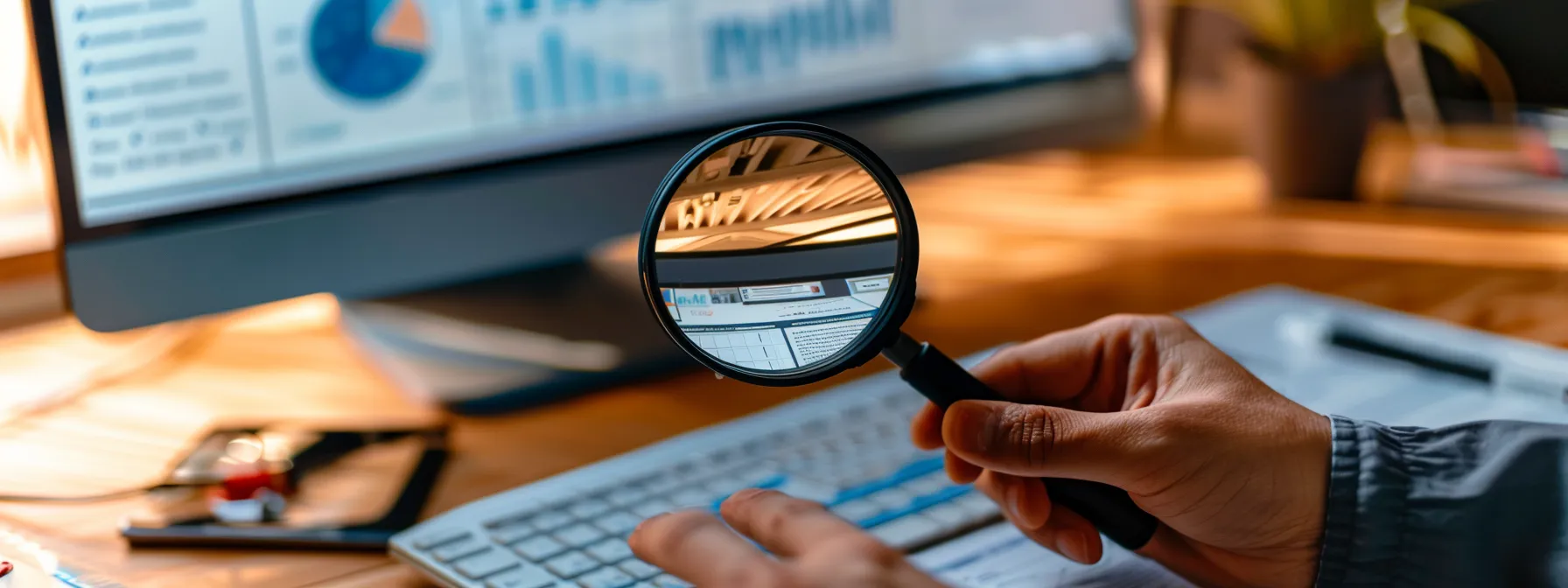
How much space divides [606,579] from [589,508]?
0.07 metres

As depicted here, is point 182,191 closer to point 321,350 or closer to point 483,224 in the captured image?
point 483,224

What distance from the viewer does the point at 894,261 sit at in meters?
0.47

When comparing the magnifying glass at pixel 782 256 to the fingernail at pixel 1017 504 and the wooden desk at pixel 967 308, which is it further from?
the wooden desk at pixel 967 308

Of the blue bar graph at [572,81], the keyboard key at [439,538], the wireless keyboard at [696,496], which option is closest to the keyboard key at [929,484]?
the wireless keyboard at [696,496]

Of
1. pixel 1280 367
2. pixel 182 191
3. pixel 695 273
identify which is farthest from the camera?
pixel 1280 367

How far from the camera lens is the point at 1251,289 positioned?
93cm

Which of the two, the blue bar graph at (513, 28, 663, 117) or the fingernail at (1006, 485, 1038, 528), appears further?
the blue bar graph at (513, 28, 663, 117)

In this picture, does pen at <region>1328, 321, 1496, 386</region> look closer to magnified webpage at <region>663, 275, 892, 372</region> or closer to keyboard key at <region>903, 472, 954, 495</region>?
keyboard key at <region>903, 472, 954, 495</region>

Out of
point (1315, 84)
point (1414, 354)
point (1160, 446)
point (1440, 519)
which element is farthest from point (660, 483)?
point (1315, 84)

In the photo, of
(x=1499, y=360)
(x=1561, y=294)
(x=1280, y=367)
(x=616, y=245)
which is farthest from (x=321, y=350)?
(x=1561, y=294)

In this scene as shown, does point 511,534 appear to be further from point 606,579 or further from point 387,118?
point 387,118

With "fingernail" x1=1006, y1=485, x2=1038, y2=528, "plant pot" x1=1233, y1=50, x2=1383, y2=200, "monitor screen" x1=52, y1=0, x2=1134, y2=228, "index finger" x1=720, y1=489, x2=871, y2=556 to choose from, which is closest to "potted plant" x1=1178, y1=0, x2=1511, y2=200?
"plant pot" x1=1233, y1=50, x2=1383, y2=200

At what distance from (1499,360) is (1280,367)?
0.38 ft

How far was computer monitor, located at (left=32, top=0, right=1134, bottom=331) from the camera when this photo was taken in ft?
2.03
